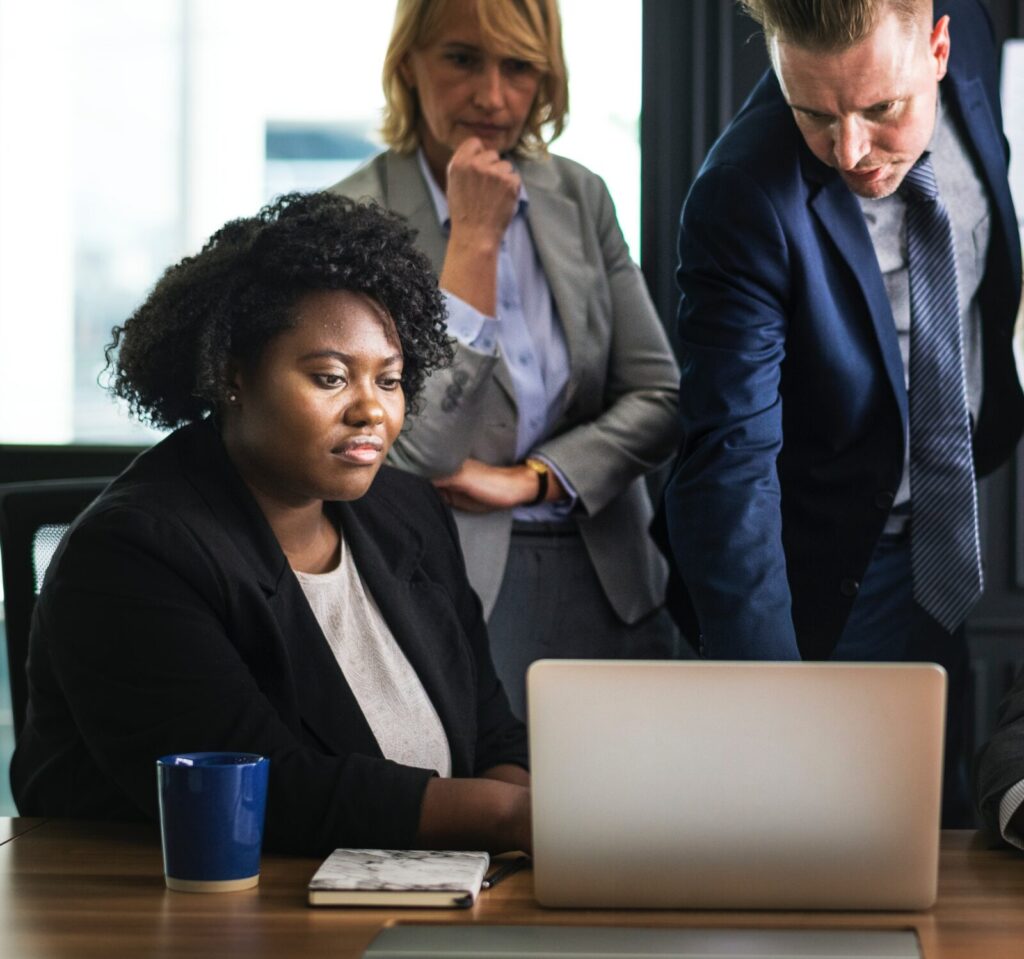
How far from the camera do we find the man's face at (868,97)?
180 cm

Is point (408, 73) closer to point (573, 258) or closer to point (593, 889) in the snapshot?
point (573, 258)

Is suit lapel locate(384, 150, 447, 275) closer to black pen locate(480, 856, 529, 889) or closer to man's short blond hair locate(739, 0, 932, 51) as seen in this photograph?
man's short blond hair locate(739, 0, 932, 51)

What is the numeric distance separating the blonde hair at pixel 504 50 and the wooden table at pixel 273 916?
1360 millimetres

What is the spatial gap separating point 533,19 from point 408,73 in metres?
0.22

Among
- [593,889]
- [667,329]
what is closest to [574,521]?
[667,329]

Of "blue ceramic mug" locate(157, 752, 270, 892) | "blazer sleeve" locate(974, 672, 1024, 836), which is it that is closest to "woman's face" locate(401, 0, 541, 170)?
"blazer sleeve" locate(974, 672, 1024, 836)

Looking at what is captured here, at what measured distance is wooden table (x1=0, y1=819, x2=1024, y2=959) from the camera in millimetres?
1077

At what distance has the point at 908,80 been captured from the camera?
1844mm

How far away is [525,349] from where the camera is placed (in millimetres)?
2303

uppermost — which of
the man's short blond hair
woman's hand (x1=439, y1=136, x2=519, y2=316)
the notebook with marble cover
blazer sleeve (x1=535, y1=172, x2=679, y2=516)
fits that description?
the man's short blond hair

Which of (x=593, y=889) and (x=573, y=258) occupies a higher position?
(x=573, y=258)

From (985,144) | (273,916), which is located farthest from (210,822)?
(985,144)

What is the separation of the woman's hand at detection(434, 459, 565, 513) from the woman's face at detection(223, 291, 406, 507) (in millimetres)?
462

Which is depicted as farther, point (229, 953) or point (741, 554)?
point (741, 554)
